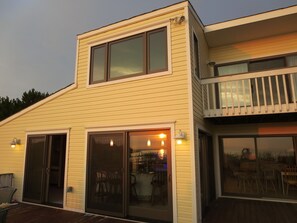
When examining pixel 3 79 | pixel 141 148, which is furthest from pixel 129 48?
pixel 3 79

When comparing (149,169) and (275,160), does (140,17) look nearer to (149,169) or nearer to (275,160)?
(149,169)

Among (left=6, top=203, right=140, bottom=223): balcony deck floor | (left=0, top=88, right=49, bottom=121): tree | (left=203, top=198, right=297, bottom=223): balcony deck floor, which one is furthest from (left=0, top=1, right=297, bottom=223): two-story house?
(left=0, top=88, right=49, bottom=121): tree

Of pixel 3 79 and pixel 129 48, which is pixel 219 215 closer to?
pixel 129 48

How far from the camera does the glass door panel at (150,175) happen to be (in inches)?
197

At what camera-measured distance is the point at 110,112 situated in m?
6.04

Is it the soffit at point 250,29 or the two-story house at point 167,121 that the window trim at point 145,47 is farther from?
the soffit at point 250,29

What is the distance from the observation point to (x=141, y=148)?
5.46 meters

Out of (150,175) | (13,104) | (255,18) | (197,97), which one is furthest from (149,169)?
(13,104)

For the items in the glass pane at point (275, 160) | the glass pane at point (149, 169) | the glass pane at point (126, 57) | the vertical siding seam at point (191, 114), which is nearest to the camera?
the vertical siding seam at point (191, 114)

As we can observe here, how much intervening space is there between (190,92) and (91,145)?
10.9 feet

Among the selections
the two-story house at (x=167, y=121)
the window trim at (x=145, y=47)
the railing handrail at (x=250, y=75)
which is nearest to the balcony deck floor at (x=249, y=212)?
the two-story house at (x=167, y=121)

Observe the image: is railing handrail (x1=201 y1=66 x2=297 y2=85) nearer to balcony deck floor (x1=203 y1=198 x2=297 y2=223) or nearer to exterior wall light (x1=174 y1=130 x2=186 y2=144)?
exterior wall light (x1=174 y1=130 x2=186 y2=144)

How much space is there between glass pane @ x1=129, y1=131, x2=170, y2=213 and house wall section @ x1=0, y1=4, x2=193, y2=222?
13.5 inches

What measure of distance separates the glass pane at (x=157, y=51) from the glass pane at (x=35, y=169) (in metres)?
4.69
